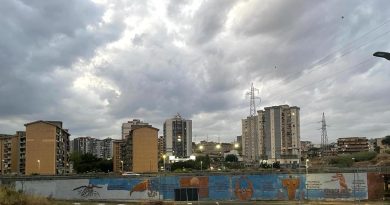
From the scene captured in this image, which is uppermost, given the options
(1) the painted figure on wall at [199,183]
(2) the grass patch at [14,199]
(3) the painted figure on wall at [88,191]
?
(2) the grass patch at [14,199]

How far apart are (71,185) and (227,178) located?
3319 centimetres

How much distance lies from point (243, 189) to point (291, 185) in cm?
872

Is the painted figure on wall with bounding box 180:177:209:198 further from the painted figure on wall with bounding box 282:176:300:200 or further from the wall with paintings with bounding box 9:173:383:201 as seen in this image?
the painted figure on wall with bounding box 282:176:300:200

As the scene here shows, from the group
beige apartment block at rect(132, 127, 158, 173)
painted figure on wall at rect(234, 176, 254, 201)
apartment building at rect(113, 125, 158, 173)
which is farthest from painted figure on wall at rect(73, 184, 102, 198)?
beige apartment block at rect(132, 127, 158, 173)

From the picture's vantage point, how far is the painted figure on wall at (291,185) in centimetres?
7956

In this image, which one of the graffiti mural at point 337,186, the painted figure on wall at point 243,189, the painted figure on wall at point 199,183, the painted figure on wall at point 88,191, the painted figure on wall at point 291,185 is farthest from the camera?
the painted figure on wall at point 88,191

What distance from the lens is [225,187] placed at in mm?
83188

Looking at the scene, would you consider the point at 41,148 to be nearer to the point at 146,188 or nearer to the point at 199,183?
the point at 146,188

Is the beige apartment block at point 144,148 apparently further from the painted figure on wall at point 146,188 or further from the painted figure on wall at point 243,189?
the painted figure on wall at point 243,189

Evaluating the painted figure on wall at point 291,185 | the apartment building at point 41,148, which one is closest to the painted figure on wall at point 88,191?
the painted figure on wall at point 291,185

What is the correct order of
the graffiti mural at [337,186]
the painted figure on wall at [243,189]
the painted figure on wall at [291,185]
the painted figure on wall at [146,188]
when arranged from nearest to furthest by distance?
the graffiti mural at [337,186]
the painted figure on wall at [291,185]
the painted figure on wall at [243,189]
the painted figure on wall at [146,188]

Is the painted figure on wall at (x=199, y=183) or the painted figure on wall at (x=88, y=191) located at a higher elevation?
the painted figure on wall at (x=199, y=183)

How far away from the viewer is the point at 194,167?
177000 millimetres

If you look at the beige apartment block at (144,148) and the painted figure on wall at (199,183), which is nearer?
the painted figure on wall at (199,183)
